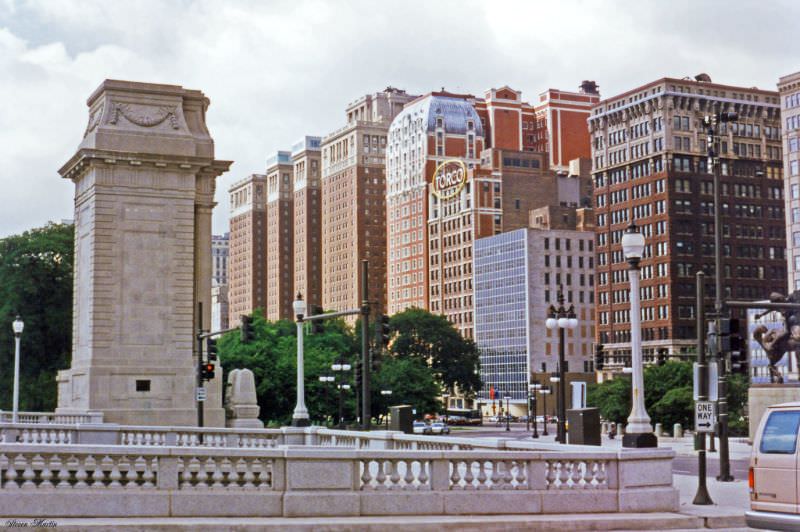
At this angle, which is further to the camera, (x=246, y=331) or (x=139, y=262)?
(x=139, y=262)

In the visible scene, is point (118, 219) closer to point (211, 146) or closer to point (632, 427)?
point (211, 146)

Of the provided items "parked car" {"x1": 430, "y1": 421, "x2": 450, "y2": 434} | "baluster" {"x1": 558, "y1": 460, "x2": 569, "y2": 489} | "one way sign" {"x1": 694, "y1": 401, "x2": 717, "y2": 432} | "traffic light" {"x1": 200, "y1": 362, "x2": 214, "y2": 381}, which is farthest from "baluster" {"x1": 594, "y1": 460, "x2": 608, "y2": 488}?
"parked car" {"x1": 430, "y1": 421, "x2": 450, "y2": 434}

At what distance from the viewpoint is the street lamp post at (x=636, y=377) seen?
25.2 m

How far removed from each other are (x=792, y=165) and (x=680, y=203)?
25.3 metres

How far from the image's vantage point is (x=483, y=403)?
193250 mm

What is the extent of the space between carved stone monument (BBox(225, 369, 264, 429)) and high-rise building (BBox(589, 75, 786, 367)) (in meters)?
109

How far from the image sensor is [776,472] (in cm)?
2089

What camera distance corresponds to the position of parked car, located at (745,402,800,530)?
67.4ft

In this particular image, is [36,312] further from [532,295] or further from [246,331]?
[532,295]

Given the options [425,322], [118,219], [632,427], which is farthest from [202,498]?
[425,322]

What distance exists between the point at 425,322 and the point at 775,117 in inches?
2326

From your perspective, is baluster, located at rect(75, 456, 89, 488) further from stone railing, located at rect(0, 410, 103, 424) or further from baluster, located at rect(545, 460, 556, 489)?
stone railing, located at rect(0, 410, 103, 424)

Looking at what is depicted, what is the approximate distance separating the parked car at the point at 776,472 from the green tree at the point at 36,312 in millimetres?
67139

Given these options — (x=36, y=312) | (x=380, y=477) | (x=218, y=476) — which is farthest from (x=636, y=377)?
(x=36, y=312)
